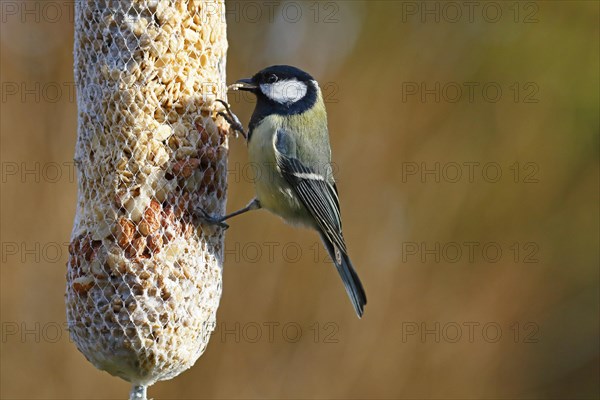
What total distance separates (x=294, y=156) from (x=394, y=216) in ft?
6.80

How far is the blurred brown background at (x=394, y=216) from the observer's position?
4.25 m

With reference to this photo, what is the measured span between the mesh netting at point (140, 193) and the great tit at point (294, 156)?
1.37ft

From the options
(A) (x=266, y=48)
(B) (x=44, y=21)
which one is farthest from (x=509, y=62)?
(B) (x=44, y=21)

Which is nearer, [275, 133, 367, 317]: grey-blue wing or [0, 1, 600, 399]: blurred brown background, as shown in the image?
[275, 133, 367, 317]: grey-blue wing

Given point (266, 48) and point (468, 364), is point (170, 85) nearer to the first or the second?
point (266, 48)

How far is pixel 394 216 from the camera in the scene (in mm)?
Result: 4926

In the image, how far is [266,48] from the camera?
464 cm

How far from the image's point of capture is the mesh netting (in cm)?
232

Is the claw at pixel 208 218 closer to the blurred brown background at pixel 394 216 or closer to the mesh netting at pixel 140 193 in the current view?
the mesh netting at pixel 140 193

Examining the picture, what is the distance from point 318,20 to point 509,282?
2181 mm

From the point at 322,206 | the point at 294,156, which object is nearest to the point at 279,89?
the point at 294,156

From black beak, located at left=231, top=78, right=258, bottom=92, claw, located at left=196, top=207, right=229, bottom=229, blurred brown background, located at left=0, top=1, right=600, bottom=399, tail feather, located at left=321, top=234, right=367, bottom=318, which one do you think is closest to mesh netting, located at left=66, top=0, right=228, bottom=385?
claw, located at left=196, top=207, right=229, bottom=229

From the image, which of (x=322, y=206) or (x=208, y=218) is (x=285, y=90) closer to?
(x=322, y=206)

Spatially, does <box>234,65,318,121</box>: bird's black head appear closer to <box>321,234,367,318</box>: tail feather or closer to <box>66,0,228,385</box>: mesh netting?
<box>66,0,228,385</box>: mesh netting
